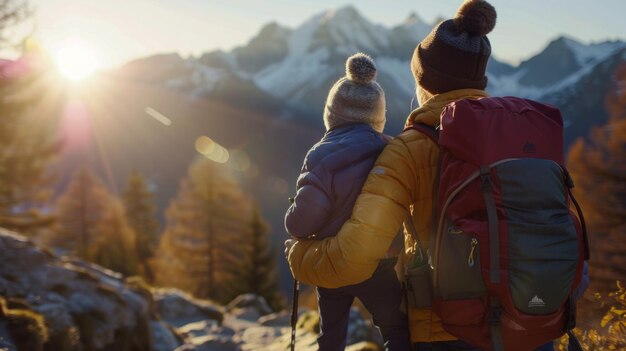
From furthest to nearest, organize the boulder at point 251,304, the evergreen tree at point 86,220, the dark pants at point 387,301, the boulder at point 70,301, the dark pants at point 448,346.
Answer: the evergreen tree at point 86,220, the boulder at point 251,304, the boulder at point 70,301, the dark pants at point 387,301, the dark pants at point 448,346

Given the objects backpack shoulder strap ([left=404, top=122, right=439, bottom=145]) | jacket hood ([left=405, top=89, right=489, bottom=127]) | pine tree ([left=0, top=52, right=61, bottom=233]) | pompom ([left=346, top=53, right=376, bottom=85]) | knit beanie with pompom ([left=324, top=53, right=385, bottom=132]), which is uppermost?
pine tree ([left=0, top=52, right=61, bottom=233])

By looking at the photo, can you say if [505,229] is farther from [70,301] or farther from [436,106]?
[70,301]

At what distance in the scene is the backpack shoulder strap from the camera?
217 cm

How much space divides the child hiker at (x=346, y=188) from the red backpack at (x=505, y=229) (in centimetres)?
65

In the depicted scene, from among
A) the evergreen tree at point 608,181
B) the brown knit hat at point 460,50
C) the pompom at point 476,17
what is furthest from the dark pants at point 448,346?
the evergreen tree at point 608,181

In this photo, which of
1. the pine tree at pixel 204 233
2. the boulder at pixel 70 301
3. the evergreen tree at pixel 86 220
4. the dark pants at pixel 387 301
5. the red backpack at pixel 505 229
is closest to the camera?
the red backpack at pixel 505 229

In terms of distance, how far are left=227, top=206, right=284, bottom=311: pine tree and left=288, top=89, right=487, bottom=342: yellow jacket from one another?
744 inches

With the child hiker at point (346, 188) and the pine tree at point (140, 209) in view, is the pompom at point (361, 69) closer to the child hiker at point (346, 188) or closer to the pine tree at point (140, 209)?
the child hiker at point (346, 188)

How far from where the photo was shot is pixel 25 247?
6152 millimetres

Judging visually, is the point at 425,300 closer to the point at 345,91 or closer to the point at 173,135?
the point at 345,91

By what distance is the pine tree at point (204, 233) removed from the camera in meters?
22.9

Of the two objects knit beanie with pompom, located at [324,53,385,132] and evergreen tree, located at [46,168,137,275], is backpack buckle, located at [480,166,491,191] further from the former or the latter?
evergreen tree, located at [46,168,137,275]

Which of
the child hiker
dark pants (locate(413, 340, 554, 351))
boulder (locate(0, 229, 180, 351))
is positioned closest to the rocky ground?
boulder (locate(0, 229, 180, 351))

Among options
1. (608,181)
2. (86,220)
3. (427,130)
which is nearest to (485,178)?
(427,130)
